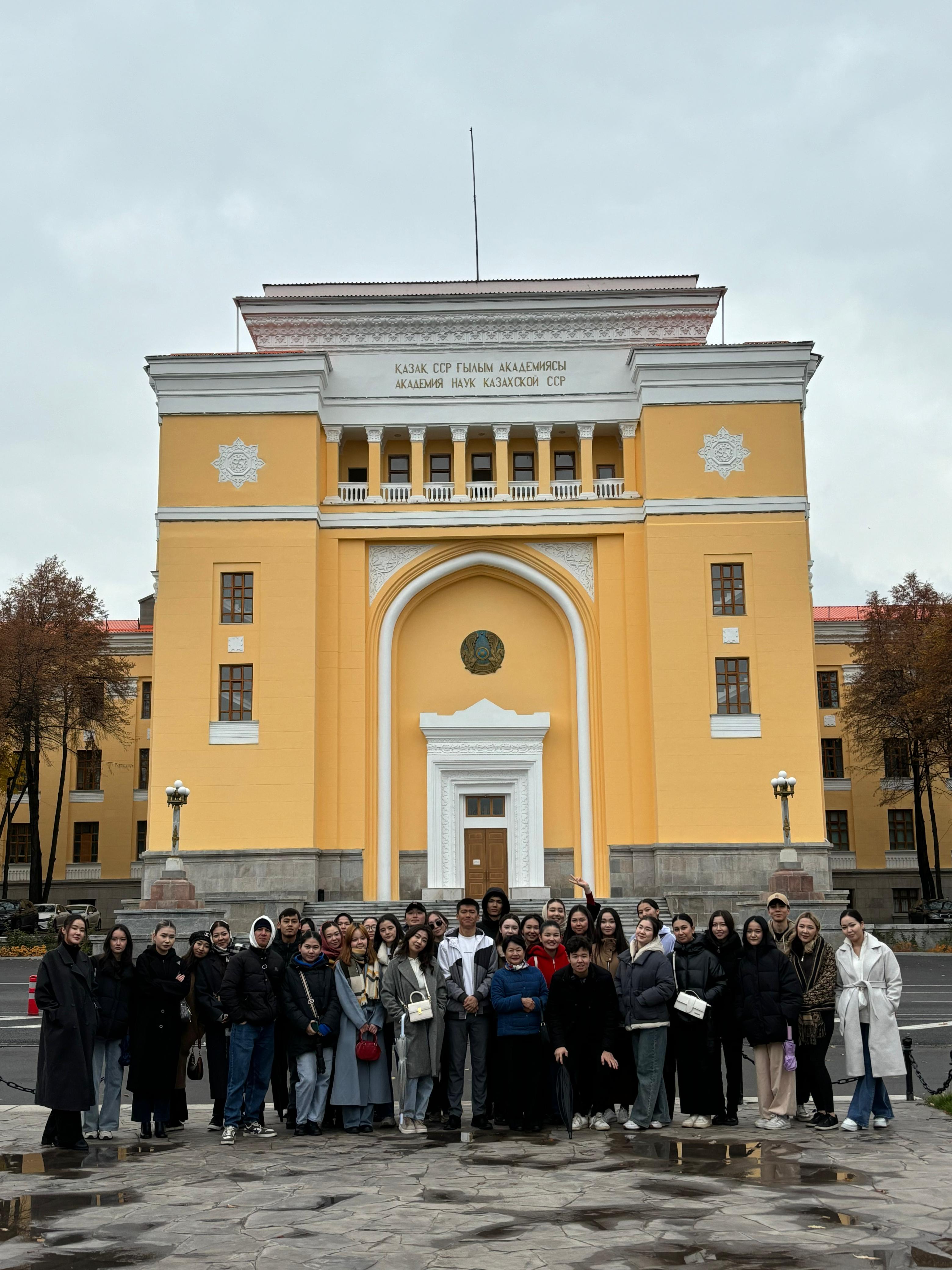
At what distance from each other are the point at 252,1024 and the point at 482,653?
20.5 m

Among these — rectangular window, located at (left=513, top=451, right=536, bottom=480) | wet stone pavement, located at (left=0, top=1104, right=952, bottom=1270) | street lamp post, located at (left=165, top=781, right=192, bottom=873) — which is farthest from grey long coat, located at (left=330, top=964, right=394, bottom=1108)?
rectangular window, located at (left=513, top=451, right=536, bottom=480)

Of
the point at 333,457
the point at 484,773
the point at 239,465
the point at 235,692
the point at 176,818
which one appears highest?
the point at 333,457

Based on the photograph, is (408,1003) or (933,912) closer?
(408,1003)

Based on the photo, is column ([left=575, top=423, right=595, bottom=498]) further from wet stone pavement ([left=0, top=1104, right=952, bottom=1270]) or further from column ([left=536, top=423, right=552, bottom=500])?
wet stone pavement ([left=0, top=1104, right=952, bottom=1270])

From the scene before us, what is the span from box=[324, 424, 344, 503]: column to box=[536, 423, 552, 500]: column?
4.59 meters

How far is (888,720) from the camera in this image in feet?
126

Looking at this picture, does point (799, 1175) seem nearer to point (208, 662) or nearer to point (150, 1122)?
point (150, 1122)

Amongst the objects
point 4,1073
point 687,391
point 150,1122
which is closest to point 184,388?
point 687,391

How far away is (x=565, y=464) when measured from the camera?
3086cm

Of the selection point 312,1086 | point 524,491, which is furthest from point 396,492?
point 312,1086

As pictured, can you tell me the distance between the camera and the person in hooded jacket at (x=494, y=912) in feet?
35.2

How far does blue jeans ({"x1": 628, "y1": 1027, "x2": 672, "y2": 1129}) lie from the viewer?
31.0 ft

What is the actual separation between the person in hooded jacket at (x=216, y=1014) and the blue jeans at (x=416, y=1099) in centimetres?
139

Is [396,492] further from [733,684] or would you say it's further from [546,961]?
[546,961]
